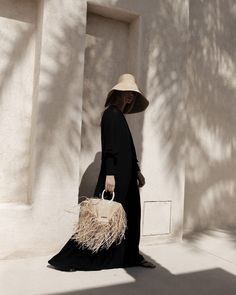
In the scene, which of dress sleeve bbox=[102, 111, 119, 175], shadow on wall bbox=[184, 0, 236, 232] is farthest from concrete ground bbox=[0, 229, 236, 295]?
shadow on wall bbox=[184, 0, 236, 232]

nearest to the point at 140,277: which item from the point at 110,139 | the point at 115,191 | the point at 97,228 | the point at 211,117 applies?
the point at 97,228

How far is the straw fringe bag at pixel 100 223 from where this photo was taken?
11.5 feet

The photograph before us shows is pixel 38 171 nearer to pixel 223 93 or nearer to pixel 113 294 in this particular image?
pixel 113 294

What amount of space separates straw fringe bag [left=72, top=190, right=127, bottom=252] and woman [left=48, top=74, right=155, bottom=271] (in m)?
0.16

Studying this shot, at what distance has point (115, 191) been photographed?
12.2 ft

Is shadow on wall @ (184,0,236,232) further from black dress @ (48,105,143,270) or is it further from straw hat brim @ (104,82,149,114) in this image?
black dress @ (48,105,143,270)

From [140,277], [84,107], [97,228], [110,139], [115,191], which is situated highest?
[84,107]

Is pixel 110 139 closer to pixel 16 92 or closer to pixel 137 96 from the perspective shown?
pixel 137 96

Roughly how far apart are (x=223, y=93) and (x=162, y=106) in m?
1.70

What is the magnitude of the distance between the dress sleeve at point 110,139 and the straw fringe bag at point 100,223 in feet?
0.89

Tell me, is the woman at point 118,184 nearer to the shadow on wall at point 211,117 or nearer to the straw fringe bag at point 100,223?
the straw fringe bag at point 100,223

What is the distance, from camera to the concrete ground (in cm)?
326

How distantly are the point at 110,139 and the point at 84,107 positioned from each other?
1023 millimetres

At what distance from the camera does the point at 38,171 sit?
401cm
